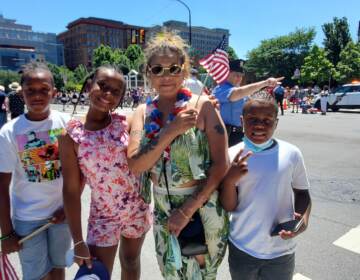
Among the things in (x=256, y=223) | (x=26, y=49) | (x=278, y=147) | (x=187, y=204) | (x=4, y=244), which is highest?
(x=26, y=49)

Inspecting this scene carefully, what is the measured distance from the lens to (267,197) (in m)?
1.78

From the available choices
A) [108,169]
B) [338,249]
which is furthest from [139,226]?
[338,249]

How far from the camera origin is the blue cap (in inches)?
69.2

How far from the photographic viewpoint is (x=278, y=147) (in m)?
1.82

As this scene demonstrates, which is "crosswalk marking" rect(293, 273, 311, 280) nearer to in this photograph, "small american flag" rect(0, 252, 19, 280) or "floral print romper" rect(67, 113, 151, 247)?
"floral print romper" rect(67, 113, 151, 247)

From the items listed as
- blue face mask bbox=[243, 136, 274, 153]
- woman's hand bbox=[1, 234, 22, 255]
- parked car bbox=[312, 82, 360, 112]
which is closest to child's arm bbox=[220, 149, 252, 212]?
blue face mask bbox=[243, 136, 274, 153]

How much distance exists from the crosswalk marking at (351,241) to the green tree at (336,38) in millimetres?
48982

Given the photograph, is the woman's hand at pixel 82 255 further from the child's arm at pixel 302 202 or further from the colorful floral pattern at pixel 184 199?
the child's arm at pixel 302 202

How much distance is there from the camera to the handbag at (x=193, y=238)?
171 centimetres

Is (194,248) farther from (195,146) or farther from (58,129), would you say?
(58,129)

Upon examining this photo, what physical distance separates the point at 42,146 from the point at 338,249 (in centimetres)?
314

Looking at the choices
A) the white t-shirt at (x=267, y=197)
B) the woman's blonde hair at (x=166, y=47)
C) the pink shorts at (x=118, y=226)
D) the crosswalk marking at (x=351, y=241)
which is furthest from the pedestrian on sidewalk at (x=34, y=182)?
the crosswalk marking at (x=351, y=241)

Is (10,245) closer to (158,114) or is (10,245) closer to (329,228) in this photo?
(158,114)

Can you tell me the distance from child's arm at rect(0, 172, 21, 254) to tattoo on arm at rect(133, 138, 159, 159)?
3.10ft
